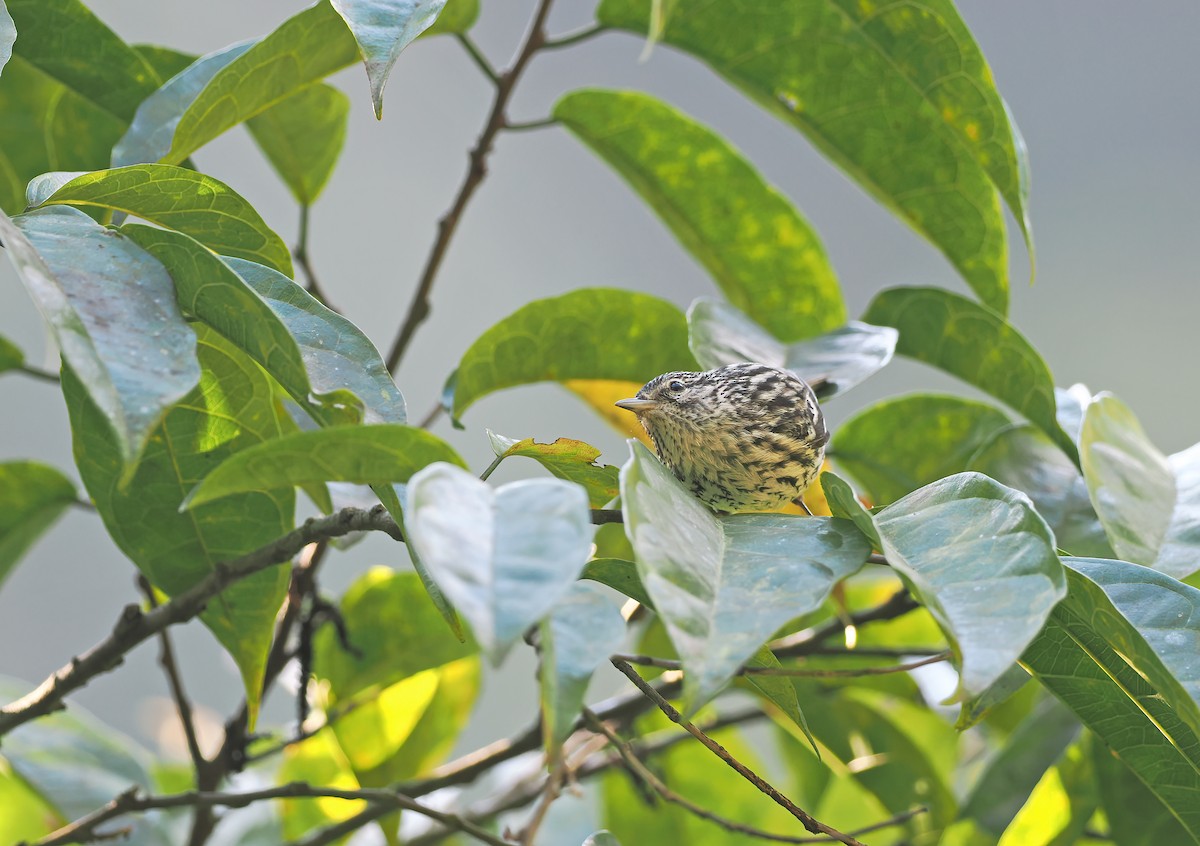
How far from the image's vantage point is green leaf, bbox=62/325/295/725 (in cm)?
58

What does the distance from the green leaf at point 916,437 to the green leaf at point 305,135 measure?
0.49 metres

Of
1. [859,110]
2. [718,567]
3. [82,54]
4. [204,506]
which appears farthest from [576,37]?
[718,567]

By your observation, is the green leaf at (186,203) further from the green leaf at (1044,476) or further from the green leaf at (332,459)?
the green leaf at (1044,476)

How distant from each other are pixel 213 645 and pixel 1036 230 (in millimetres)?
2587

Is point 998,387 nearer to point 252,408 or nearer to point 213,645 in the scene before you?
point 252,408

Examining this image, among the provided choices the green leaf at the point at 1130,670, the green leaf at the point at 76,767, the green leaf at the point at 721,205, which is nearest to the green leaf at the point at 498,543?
the green leaf at the point at 1130,670

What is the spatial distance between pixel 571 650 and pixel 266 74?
43 centimetres

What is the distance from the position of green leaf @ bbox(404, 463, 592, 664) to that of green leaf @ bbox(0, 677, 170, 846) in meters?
0.68

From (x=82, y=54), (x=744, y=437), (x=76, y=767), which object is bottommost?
(x=76, y=767)

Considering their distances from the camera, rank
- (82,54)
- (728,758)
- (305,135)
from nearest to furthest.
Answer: (728,758) < (82,54) < (305,135)

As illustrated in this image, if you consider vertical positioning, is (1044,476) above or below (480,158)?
below

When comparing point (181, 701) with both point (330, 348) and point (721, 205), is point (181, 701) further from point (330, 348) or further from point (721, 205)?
point (721, 205)

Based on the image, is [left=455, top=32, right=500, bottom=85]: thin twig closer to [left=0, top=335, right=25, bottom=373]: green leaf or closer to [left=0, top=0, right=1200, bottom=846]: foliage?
[left=0, top=0, right=1200, bottom=846]: foliage

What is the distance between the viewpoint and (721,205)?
897mm
